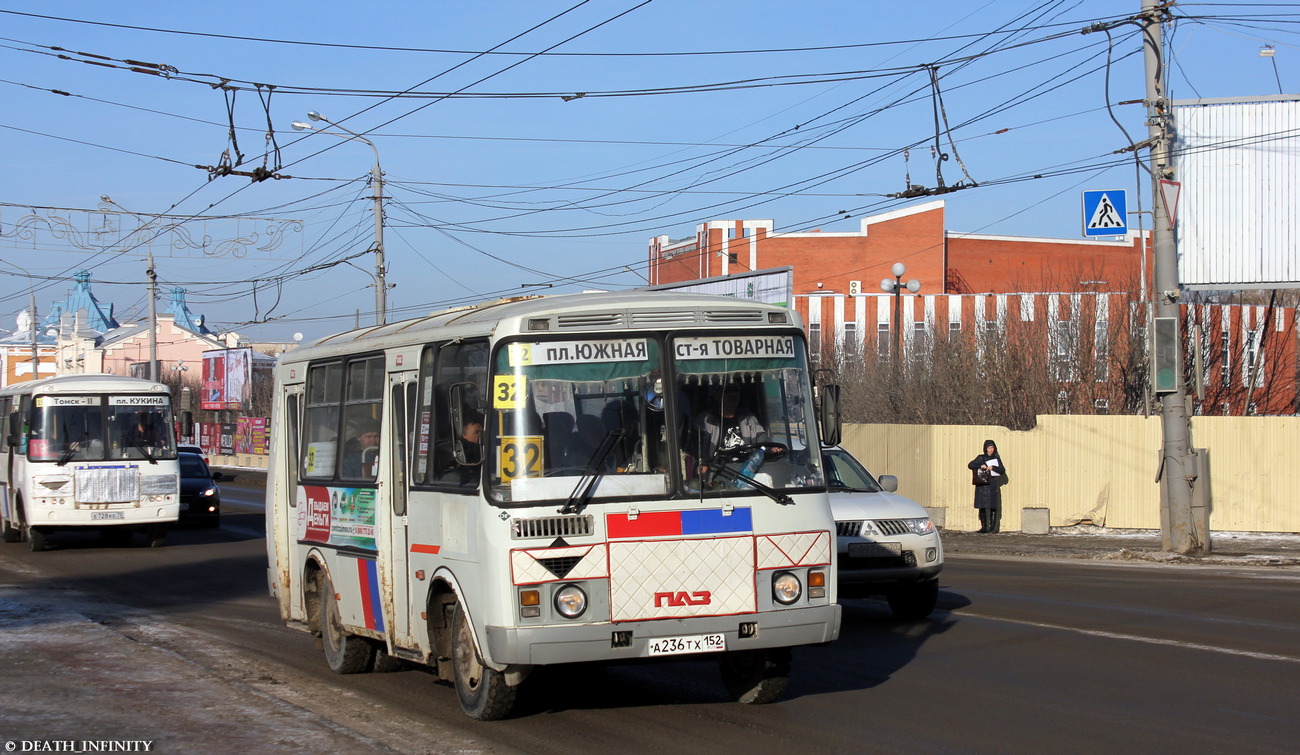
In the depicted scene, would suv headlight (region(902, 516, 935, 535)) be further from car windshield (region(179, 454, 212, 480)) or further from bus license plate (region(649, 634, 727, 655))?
car windshield (region(179, 454, 212, 480))

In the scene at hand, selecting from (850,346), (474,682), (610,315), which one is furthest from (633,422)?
(850,346)

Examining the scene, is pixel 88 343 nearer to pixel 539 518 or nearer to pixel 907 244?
pixel 907 244

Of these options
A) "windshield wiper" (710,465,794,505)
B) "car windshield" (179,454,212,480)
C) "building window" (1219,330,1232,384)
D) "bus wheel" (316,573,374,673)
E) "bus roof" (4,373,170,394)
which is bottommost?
"bus wheel" (316,573,374,673)

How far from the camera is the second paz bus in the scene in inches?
292

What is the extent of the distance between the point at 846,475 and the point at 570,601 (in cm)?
707

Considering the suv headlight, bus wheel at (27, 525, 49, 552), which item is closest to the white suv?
the suv headlight

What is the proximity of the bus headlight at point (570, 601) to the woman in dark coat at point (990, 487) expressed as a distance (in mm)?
18494

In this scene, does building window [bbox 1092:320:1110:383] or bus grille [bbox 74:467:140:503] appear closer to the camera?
bus grille [bbox 74:467:140:503]

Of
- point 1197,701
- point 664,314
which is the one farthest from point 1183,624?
point 664,314

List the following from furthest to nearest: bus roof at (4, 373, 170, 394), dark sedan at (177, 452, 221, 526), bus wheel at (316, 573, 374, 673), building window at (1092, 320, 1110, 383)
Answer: building window at (1092, 320, 1110, 383)
dark sedan at (177, 452, 221, 526)
bus roof at (4, 373, 170, 394)
bus wheel at (316, 573, 374, 673)

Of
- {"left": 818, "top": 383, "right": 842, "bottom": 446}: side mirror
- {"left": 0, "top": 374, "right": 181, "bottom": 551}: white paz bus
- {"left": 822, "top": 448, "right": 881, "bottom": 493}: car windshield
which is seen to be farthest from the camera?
{"left": 0, "top": 374, "right": 181, "bottom": 551}: white paz bus

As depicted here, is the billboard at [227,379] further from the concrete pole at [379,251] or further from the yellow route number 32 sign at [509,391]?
the yellow route number 32 sign at [509,391]

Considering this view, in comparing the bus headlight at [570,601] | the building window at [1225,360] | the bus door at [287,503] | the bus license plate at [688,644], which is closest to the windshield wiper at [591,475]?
the bus headlight at [570,601]

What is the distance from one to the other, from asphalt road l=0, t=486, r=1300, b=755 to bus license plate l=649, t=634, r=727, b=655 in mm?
515
